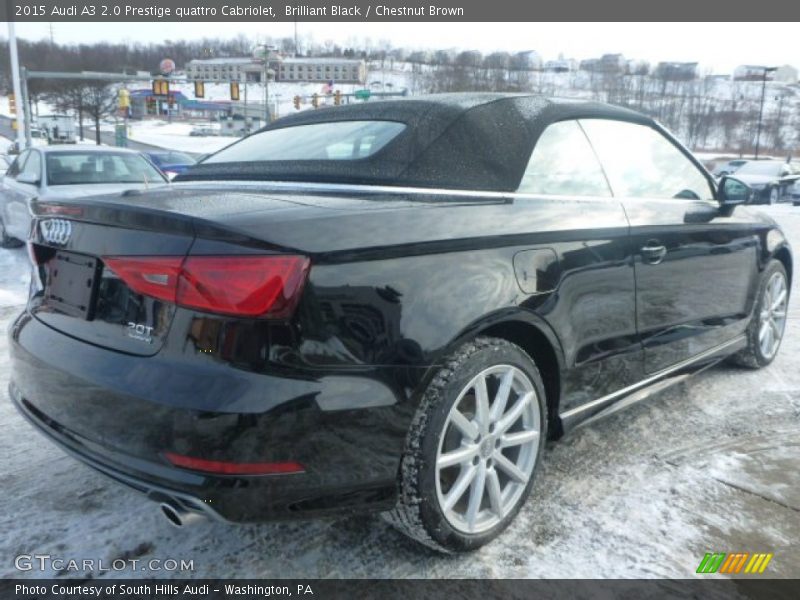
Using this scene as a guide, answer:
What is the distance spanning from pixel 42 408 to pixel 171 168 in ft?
51.9

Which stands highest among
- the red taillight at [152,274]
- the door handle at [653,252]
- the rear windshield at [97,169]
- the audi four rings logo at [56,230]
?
the audi four rings logo at [56,230]

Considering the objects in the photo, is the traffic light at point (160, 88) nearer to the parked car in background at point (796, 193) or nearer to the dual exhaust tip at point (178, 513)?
the parked car in background at point (796, 193)

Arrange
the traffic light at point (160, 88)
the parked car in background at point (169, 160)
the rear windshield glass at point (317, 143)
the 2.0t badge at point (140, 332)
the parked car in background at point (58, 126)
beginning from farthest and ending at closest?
1. the parked car in background at point (58, 126)
2. the traffic light at point (160, 88)
3. the parked car in background at point (169, 160)
4. the rear windshield glass at point (317, 143)
5. the 2.0t badge at point (140, 332)

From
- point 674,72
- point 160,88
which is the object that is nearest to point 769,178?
point 160,88

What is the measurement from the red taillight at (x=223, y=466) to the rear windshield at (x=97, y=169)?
7240 mm

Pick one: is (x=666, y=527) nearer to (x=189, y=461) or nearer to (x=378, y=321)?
(x=378, y=321)

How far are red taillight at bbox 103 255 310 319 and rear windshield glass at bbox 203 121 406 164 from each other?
3.04 ft

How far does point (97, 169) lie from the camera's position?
28.3ft

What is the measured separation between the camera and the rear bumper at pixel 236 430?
182 cm

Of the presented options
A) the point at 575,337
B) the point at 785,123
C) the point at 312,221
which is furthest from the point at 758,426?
the point at 785,123

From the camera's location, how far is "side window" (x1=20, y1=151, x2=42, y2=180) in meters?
8.32

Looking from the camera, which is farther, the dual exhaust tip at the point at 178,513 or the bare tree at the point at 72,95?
the bare tree at the point at 72,95

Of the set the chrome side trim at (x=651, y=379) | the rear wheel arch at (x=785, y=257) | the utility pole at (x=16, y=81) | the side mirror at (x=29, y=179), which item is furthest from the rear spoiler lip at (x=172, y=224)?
the utility pole at (x=16, y=81)

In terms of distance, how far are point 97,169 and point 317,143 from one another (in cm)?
668
